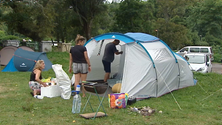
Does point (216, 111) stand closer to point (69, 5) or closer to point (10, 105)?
point (10, 105)

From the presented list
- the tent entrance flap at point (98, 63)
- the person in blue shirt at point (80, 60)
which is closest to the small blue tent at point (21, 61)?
the tent entrance flap at point (98, 63)

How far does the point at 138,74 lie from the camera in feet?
21.5

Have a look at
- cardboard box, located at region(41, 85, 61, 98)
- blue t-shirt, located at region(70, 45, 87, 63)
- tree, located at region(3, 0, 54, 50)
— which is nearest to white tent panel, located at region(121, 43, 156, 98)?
blue t-shirt, located at region(70, 45, 87, 63)

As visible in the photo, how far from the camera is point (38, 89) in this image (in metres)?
6.61

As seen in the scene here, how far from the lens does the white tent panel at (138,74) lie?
6457 mm

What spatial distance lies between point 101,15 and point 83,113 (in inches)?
743

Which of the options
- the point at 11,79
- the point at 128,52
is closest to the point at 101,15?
the point at 11,79

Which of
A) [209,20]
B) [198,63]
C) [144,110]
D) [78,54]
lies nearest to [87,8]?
[198,63]

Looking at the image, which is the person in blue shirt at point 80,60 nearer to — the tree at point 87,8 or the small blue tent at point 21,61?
the small blue tent at point 21,61

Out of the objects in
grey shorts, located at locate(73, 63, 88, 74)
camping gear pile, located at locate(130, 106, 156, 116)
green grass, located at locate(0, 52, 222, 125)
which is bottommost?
green grass, located at locate(0, 52, 222, 125)

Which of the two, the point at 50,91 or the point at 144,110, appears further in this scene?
the point at 50,91

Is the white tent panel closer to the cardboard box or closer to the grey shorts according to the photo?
the grey shorts

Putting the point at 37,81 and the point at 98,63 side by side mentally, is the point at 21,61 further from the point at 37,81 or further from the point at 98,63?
the point at 37,81

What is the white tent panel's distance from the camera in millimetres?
6457
